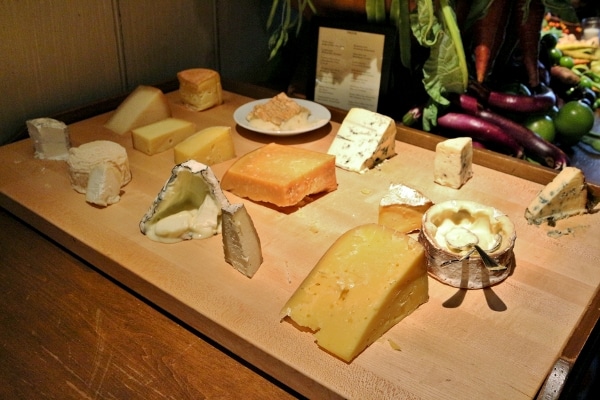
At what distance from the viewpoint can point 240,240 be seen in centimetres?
106

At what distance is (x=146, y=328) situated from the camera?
1027 millimetres

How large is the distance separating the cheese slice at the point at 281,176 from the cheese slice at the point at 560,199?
488 mm

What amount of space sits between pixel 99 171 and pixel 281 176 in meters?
0.44

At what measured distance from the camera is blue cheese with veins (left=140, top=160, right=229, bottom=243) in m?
1.18

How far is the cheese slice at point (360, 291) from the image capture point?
916mm

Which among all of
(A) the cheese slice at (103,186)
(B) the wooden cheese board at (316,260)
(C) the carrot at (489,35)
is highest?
(C) the carrot at (489,35)

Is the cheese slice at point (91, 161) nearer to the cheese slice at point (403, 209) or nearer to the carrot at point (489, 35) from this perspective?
the cheese slice at point (403, 209)

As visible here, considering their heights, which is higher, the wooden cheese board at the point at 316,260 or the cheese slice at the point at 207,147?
the cheese slice at the point at 207,147

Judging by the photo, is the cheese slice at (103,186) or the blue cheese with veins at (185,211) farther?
the cheese slice at (103,186)

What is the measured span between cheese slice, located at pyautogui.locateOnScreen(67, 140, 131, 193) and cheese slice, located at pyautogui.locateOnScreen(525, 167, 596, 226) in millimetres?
1006

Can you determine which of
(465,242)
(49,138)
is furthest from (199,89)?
(465,242)

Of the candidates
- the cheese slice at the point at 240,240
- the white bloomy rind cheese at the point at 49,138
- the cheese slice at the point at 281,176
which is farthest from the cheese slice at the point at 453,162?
the white bloomy rind cheese at the point at 49,138

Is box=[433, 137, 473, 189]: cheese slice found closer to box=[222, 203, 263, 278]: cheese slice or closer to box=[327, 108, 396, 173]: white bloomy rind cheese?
box=[327, 108, 396, 173]: white bloomy rind cheese

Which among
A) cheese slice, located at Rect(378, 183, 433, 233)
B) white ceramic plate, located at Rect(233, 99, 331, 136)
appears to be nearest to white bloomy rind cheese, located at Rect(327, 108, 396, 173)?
white ceramic plate, located at Rect(233, 99, 331, 136)
